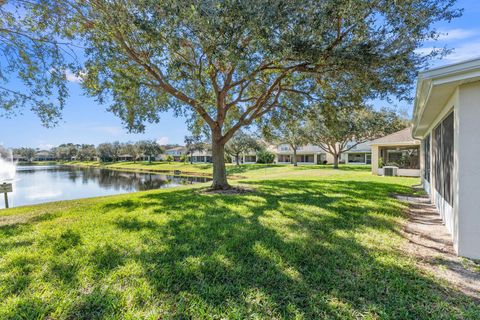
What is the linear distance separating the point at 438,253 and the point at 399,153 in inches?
682

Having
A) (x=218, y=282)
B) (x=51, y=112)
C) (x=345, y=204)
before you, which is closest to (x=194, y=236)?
(x=218, y=282)

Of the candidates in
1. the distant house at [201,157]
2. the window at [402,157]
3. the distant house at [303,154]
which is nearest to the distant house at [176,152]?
the distant house at [201,157]

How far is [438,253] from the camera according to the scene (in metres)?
4.18

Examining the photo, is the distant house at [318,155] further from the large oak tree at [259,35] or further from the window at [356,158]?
the large oak tree at [259,35]

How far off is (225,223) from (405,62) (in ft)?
24.1

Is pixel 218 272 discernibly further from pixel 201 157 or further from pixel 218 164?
pixel 201 157

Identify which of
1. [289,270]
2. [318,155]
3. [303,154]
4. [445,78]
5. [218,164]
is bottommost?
[289,270]

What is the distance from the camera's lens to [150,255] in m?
3.83

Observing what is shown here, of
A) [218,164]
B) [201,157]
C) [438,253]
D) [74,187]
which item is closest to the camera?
[438,253]

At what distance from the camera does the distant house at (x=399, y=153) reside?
56.4 ft

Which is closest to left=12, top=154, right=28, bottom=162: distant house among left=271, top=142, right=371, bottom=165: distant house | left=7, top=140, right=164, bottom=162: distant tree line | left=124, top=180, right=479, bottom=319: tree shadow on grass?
left=7, top=140, right=164, bottom=162: distant tree line

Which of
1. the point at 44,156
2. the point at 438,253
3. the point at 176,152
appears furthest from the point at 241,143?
the point at 44,156

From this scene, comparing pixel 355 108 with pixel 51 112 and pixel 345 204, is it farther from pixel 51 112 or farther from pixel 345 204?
pixel 51 112

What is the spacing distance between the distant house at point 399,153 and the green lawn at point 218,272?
14.4 metres
